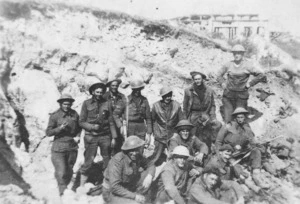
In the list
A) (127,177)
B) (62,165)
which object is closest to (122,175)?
(127,177)

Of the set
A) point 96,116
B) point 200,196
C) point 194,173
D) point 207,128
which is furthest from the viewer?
point 207,128

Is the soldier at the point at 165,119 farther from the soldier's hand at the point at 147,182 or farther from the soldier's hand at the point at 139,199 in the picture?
the soldier's hand at the point at 139,199

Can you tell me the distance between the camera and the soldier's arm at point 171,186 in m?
4.98

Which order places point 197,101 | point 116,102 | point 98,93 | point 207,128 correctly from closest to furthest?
point 98,93
point 116,102
point 197,101
point 207,128

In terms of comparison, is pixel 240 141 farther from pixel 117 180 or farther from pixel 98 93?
pixel 98 93

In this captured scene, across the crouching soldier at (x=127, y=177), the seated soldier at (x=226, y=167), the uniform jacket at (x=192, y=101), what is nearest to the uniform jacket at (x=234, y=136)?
the seated soldier at (x=226, y=167)

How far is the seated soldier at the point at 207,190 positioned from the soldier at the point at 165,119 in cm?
174

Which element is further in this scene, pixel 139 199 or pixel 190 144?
pixel 190 144

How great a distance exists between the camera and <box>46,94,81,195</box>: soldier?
5.91 meters

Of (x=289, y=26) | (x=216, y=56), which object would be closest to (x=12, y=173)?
(x=216, y=56)

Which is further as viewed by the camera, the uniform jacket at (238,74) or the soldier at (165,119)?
the uniform jacket at (238,74)

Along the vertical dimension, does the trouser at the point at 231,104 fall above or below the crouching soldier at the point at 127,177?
above

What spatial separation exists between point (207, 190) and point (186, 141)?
4.25 ft

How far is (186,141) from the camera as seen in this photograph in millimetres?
6105
